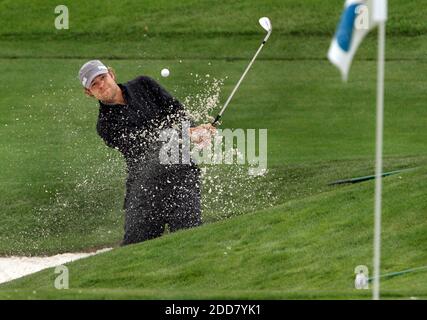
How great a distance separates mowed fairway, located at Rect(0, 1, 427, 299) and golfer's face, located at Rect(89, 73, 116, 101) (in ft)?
4.83

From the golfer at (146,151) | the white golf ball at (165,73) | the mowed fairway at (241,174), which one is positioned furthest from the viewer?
the white golf ball at (165,73)

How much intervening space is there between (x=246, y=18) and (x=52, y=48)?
2846mm

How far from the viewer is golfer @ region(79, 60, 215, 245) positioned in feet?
57.1

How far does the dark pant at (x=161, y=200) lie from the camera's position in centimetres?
1748

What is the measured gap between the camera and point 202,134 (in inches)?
675

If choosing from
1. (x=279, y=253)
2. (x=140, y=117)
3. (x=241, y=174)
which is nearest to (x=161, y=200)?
(x=140, y=117)

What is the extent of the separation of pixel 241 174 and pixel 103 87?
149 inches

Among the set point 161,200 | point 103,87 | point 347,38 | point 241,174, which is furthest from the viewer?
point 241,174

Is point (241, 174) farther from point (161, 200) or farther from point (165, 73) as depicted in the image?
point (161, 200)

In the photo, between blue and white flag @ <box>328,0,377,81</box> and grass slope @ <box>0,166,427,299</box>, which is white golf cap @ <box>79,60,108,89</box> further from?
blue and white flag @ <box>328,0,377,81</box>

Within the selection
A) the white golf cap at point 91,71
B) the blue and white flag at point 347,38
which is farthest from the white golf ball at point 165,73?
the blue and white flag at point 347,38

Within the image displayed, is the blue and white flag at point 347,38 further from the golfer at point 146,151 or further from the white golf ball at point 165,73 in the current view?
the white golf ball at point 165,73

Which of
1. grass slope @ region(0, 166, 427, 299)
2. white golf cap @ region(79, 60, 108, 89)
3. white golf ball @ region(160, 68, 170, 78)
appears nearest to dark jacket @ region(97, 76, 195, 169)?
white golf cap @ region(79, 60, 108, 89)
